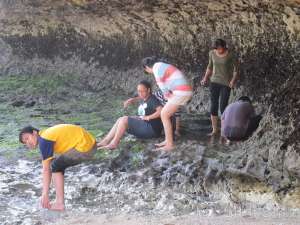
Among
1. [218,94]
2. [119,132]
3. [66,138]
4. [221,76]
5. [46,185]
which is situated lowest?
[46,185]

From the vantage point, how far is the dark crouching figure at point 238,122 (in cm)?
578

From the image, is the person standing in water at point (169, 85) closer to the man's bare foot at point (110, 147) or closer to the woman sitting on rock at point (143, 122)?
the woman sitting on rock at point (143, 122)

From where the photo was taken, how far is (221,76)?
6441 millimetres

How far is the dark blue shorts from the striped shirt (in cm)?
62

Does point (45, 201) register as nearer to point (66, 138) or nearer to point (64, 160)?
point (64, 160)

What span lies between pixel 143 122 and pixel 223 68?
44.6 inches

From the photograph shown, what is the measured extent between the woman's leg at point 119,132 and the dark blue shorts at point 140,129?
6 cm

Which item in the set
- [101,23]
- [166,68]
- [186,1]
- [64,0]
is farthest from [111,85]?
[166,68]

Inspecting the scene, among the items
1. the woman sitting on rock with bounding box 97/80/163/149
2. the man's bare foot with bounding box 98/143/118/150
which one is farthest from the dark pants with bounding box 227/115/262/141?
the man's bare foot with bounding box 98/143/118/150

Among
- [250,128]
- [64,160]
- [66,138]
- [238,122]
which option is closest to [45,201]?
[64,160]

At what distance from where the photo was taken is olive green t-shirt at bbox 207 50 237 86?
6.41m

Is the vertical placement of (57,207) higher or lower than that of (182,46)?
lower

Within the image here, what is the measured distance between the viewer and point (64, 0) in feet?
30.5

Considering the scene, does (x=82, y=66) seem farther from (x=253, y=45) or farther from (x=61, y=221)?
(x=61, y=221)
